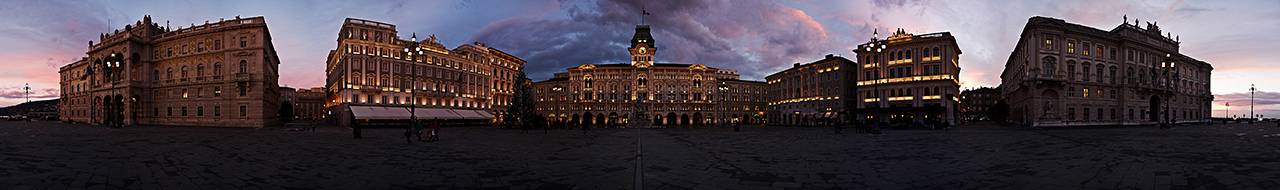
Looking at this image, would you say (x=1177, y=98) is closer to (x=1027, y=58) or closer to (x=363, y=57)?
(x=1027, y=58)

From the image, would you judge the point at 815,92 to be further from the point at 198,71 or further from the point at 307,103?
the point at 307,103

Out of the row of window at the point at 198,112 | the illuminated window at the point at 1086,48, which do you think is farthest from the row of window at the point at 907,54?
the row of window at the point at 198,112

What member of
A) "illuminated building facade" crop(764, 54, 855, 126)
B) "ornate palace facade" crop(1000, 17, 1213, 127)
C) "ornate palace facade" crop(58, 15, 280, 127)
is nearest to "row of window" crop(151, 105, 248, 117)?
"ornate palace facade" crop(58, 15, 280, 127)

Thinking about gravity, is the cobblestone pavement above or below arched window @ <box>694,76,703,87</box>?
below

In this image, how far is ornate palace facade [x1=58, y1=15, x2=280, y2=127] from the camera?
53.1m

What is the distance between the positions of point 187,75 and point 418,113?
20618 mm

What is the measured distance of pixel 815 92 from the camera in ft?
265

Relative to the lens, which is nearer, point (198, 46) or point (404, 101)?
point (198, 46)

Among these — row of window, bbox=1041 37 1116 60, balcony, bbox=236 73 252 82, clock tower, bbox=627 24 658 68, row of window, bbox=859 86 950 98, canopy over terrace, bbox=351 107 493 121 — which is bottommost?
canopy over terrace, bbox=351 107 493 121

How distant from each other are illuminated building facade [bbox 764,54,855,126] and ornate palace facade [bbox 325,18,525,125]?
136 feet

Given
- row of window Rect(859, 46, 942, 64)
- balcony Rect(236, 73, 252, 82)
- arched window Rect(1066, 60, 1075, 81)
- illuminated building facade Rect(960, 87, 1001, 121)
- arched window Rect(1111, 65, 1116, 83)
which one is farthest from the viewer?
illuminated building facade Rect(960, 87, 1001, 121)

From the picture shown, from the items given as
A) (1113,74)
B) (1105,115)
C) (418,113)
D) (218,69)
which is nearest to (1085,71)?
(1113,74)

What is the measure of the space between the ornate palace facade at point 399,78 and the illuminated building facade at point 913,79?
45520mm

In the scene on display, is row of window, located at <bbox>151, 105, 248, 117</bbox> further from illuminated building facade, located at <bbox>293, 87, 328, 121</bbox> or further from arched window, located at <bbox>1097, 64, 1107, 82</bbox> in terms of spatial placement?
illuminated building facade, located at <bbox>293, 87, 328, 121</bbox>
